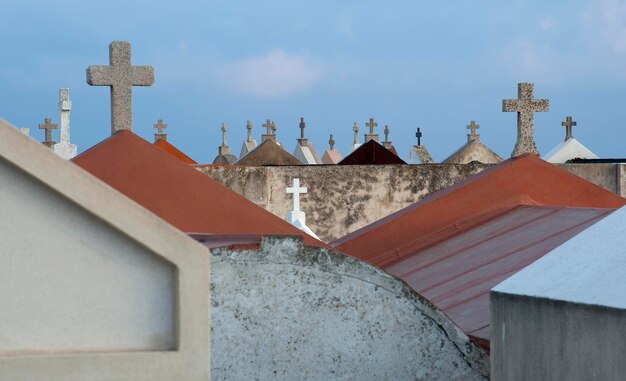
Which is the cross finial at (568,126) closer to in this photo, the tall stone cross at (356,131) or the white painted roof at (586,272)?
the tall stone cross at (356,131)

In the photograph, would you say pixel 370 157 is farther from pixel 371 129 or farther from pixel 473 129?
pixel 371 129

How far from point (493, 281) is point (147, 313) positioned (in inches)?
215

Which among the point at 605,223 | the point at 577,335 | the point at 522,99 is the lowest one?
the point at 577,335

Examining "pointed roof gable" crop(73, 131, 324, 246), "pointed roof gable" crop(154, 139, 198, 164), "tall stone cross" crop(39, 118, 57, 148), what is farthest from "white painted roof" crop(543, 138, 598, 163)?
"pointed roof gable" crop(73, 131, 324, 246)

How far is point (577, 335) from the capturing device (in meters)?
5.66

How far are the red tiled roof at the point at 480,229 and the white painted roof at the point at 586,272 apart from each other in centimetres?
198

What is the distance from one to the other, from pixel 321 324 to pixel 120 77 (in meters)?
5.45

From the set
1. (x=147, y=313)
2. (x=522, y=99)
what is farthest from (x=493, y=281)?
(x=522, y=99)

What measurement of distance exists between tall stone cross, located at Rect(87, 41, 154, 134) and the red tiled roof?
249 cm

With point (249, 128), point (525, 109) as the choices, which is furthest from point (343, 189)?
point (249, 128)

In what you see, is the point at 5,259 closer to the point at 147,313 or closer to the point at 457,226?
the point at 147,313

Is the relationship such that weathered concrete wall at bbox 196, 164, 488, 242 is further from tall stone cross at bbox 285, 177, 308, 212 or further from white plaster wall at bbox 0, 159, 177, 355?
white plaster wall at bbox 0, 159, 177, 355

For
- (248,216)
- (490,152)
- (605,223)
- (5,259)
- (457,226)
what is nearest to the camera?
(5,259)

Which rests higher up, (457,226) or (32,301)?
(457,226)
